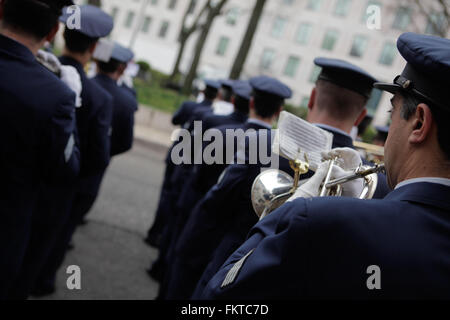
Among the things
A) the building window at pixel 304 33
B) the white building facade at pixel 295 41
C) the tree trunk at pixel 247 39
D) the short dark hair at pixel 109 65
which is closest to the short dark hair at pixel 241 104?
the short dark hair at pixel 109 65

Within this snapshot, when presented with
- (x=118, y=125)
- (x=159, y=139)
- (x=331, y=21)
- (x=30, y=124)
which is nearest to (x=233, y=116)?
(x=118, y=125)

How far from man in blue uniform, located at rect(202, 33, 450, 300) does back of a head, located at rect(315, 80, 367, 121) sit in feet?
3.64

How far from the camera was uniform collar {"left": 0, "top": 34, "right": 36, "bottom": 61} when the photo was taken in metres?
2.21

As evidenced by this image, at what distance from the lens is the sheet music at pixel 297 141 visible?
1.95m

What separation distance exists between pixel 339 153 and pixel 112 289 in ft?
9.95

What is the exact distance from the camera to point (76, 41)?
3.31 m

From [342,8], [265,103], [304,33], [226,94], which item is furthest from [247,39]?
[304,33]

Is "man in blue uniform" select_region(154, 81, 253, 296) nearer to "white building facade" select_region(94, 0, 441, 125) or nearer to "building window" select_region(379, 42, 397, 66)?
"white building facade" select_region(94, 0, 441, 125)

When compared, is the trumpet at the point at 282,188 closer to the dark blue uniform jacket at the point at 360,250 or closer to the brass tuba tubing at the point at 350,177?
the brass tuba tubing at the point at 350,177

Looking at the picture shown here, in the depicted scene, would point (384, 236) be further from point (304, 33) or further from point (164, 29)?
→ point (164, 29)

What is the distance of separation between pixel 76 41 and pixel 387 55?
3827cm

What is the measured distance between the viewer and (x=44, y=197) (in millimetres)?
3244

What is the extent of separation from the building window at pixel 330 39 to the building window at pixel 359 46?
5.02 ft
